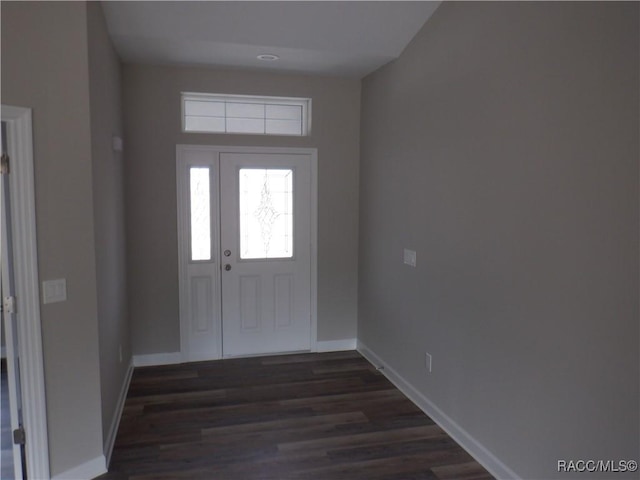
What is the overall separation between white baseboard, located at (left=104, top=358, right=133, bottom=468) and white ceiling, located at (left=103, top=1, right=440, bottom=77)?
2.67 metres

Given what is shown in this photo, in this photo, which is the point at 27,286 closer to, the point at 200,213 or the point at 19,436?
the point at 19,436

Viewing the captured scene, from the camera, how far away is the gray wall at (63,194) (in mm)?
2273

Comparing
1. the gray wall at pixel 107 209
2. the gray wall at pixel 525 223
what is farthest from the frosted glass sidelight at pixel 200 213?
the gray wall at pixel 525 223

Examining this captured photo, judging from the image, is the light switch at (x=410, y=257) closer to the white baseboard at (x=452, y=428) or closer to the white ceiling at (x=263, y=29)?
the white baseboard at (x=452, y=428)

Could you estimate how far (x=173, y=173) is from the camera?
4.22 m

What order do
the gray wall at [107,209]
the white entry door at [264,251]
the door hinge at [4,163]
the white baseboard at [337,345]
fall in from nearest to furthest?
1. the door hinge at [4,163]
2. the gray wall at [107,209]
3. the white entry door at [264,251]
4. the white baseboard at [337,345]

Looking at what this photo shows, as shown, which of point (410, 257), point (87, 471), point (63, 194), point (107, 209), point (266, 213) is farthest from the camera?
point (266, 213)

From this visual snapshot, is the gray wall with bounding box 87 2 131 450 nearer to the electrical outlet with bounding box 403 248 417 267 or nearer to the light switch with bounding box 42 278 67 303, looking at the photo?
the light switch with bounding box 42 278 67 303

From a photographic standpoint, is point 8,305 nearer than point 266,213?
Yes

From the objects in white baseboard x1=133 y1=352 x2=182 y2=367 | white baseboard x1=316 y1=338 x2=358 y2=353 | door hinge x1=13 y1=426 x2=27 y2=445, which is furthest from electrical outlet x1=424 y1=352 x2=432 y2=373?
door hinge x1=13 y1=426 x2=27 y2=445

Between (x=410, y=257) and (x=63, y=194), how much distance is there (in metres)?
2.45

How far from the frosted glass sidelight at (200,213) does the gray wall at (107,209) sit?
643 millimetres

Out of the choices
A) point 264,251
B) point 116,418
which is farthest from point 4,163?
point 264,251

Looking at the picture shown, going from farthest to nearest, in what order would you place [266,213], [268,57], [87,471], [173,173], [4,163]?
[266,213] < [173,173] < [268,57] < [87,471] < [4,163]
